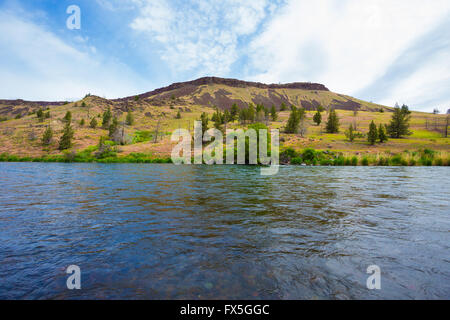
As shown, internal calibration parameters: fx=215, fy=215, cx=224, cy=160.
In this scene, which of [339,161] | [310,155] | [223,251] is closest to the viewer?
[223,251]

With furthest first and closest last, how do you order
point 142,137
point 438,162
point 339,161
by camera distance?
1. point 142,137
2. point 339,161
3. point 438,162

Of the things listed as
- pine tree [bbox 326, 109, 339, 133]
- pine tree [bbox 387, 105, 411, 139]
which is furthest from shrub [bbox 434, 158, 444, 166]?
pine tree [bbox 326, 109, 339, 133]

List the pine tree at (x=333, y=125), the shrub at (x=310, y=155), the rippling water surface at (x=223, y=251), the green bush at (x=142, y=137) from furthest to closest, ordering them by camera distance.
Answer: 1. the pine tree at (x=333, y=125)
2. the green bush at (x=142, y=137)
3. the shrub at (x=310, y=155)
4. the rippling water surface at (x=223, y=251)

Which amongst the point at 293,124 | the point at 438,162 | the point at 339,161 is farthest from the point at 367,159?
the point at 293,124

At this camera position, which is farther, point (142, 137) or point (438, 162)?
point (142, 137)

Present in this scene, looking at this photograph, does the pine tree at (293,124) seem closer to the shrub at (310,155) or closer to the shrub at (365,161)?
the shrub at (310,155)

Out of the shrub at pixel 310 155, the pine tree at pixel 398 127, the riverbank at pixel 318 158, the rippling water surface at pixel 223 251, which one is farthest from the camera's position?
the pine tree at pixel 398 127

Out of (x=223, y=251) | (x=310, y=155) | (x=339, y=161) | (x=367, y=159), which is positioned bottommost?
(x=223, y=251)

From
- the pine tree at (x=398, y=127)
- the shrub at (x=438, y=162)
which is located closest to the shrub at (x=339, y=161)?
the shrub at (x=438, y=162)

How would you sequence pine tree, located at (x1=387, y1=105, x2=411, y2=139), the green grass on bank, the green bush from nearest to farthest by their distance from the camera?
the green grass on bank
pine tree, located at (x1=387, y1=105, x2=411, y2=139)
the green bush

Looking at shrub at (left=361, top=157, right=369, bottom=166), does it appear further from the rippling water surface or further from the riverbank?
the rippling water surface

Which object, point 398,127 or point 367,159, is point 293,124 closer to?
point 398,127

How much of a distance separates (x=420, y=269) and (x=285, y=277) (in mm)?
3211

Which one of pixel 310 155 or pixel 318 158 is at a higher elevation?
pixel 310 155
